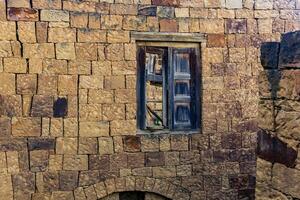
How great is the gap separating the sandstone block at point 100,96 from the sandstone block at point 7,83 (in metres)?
0.97

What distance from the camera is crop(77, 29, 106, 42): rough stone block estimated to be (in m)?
5.39

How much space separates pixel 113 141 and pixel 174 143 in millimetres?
859

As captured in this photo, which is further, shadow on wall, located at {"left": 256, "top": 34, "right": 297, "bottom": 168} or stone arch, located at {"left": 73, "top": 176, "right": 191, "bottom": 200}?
stone arch, located at {"left": 73, "top": 176, "right": 191, "bottom": 200}

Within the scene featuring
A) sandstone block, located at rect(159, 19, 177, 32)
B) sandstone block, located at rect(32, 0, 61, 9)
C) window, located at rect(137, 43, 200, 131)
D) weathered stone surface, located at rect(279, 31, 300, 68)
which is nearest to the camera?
weathered stone surface, located at rect(279, 31, 300, 68)

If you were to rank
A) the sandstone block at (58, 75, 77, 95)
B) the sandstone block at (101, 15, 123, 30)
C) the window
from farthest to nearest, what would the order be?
the window
the sandstone block at (101, 15, 123, 30)
the sandstone block at (58, 75, 77, 95)

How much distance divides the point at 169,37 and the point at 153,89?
78cm

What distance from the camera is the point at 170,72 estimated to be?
229 inches

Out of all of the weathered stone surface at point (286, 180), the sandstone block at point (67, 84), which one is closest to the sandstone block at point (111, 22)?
the sandstone block at point (67, 84)

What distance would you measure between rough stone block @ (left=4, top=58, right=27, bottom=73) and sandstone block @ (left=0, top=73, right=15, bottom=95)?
0.07 metres

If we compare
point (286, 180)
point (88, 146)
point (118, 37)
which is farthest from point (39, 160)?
point (286, 180)

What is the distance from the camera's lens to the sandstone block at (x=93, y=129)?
543 centimetres

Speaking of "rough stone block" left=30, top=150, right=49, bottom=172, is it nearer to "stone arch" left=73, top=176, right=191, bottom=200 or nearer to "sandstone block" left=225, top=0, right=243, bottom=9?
"stone arch" left=73, top=176, right=191, bottom=200

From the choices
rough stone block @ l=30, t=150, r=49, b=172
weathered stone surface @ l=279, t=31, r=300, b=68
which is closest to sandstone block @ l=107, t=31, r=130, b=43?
rough stone block @ l=30, t=150, r=49, b=172

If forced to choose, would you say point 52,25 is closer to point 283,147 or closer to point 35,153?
point 35,153
